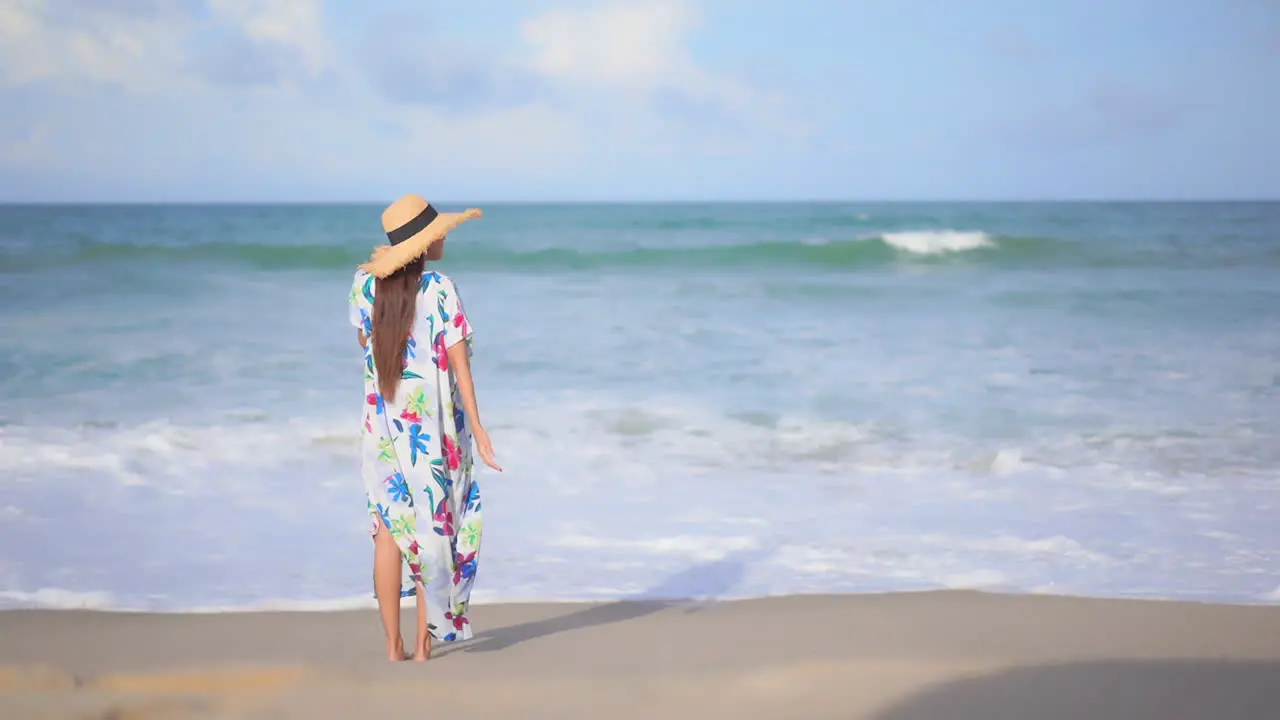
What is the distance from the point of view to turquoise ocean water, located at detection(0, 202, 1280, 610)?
4.35 metres

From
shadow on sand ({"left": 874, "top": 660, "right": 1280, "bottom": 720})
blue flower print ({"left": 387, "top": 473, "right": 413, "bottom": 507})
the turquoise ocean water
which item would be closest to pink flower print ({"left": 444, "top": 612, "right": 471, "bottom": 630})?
blue flower print ({"left": 387, "top": 473, "right": 413, "bottom": 507})

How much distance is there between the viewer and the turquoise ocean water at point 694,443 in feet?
14.3

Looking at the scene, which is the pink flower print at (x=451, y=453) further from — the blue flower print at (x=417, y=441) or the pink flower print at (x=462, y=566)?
the pink flower print at (x=462, y=566)

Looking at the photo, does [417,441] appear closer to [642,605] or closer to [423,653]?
[423,653]

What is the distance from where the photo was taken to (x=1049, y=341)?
34.6 ft

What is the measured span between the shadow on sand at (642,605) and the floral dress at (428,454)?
12.0 inches

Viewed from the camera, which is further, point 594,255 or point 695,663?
point 594,255

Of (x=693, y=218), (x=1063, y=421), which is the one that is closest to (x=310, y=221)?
(x=693, y=218)

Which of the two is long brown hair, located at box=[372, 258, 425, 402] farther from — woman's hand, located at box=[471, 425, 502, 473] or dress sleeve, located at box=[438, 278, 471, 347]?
woman's hand, located at box=[471, 425, 502, 473]

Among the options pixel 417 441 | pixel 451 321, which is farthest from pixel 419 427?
pixel 451 321

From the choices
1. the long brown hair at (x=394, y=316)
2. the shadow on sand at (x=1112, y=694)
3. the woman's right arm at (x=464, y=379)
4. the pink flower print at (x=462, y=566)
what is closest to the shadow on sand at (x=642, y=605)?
the pink flower print at (x=462, y=566)

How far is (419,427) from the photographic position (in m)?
2.99

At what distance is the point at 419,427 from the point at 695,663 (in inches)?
37.9

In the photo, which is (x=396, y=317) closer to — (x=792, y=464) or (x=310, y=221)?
(x=792, y=464)
